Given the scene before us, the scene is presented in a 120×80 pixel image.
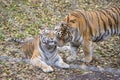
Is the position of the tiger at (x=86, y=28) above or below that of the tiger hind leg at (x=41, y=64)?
above

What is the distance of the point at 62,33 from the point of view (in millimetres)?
5707

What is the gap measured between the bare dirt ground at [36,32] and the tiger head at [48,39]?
1.37 ft

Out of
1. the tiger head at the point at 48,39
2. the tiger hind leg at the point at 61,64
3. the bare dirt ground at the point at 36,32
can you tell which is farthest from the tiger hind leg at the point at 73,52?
the tiger head at the point at 48,39

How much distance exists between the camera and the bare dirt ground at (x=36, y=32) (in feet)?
18.1

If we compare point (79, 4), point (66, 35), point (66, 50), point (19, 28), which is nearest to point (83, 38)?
point (66, 35)

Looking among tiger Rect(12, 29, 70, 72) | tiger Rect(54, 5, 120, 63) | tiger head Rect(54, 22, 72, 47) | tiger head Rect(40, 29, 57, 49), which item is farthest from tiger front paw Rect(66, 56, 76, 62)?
tiger head Rect(40, 29, 57, 49)

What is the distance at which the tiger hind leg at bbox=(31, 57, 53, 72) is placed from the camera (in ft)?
18.1

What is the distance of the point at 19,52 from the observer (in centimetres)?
654

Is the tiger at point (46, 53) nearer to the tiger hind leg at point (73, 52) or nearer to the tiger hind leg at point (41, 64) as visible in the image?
the tiger hind leg at point (41, 64)

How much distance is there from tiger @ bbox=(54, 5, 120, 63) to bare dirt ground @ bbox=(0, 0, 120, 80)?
1.02 ft

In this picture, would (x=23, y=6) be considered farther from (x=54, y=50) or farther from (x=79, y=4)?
(x=54, y=50)

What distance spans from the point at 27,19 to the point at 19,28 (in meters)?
0.56

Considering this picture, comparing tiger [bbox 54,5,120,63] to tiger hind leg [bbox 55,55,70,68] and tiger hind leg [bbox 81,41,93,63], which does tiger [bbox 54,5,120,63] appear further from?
tiger hind leg [bbox 55,55,70,68]

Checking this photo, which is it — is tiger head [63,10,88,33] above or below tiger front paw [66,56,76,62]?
above
